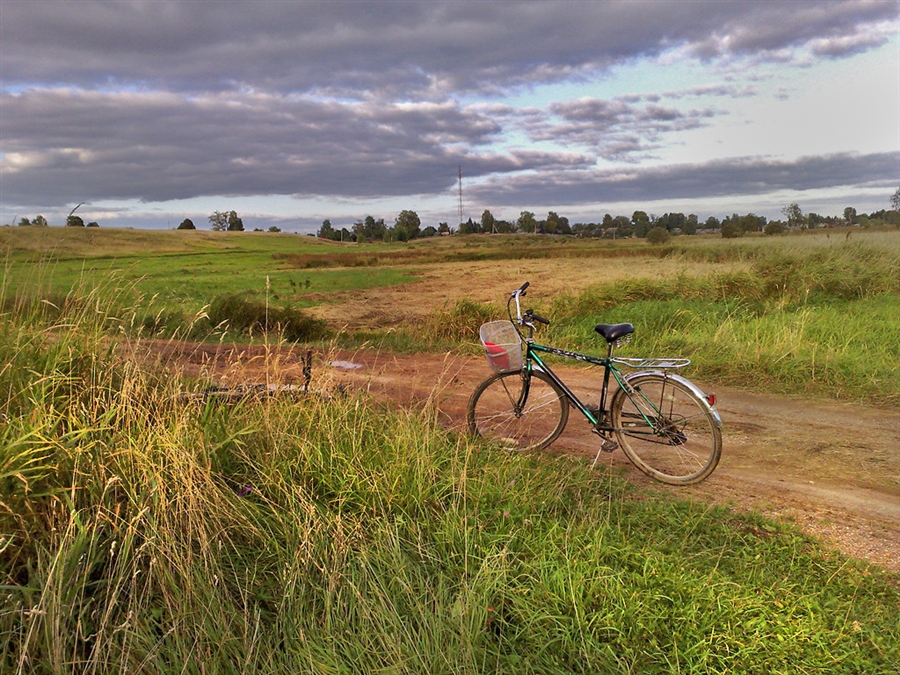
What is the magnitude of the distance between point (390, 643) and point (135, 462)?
177 cm

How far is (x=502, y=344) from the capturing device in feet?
16.5

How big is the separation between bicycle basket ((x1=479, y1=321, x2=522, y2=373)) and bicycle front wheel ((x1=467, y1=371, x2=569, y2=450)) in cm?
17

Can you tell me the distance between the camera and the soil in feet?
13.0

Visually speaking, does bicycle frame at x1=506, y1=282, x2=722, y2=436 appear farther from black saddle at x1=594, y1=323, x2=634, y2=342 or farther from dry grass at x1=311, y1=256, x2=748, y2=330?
dry grass at x1=311, y1=256, x2=748, y2=330

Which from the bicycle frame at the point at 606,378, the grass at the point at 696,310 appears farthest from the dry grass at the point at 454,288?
the bicycle frame at the point at 606,378

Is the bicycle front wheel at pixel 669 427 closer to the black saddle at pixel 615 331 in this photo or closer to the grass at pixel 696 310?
the black saddle at pixel 615 331

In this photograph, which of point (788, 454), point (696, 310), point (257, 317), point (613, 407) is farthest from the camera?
point (257, 317)

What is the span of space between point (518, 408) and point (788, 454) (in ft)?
7.62

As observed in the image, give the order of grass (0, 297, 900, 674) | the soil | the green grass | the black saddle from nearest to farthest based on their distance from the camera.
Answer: grass (0, 297, 900, 674) < the soil < the black saddle < the green grass

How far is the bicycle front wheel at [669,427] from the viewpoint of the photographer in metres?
4.52

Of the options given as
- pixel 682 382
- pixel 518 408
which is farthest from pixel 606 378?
pixel 518 408

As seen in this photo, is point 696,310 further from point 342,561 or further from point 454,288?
point 454,288

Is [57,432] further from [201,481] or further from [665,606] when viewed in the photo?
[665,606]

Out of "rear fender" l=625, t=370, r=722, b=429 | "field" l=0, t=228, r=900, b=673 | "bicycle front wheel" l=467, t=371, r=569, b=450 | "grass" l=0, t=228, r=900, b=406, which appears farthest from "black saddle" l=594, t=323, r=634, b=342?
"grass" l=0, t=228, r=900, b=406
